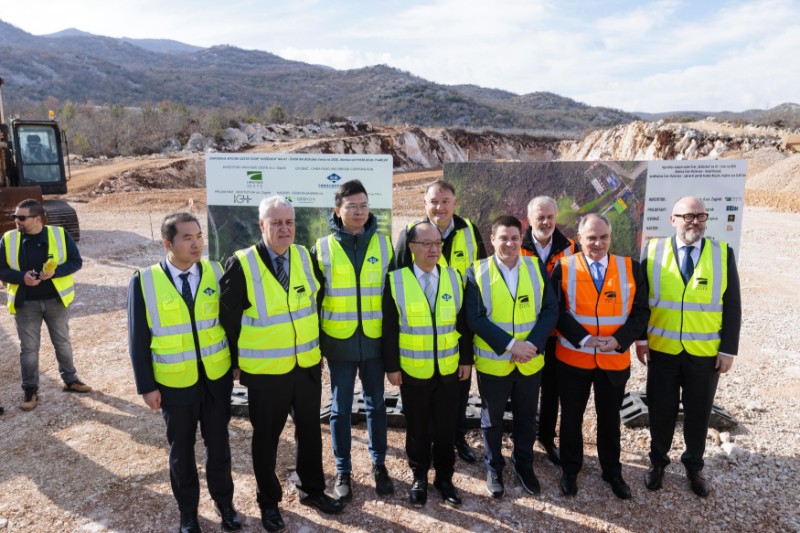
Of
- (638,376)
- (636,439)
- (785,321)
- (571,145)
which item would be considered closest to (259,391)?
(636,439)

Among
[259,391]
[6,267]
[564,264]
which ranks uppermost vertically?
[564,264]

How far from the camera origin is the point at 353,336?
12.3 ft

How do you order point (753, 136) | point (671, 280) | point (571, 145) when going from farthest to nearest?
1. point (571, 145)
2. point (753, 136)
3. point (671, 280)

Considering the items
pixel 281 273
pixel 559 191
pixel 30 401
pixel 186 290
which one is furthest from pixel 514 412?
pixel 30 401

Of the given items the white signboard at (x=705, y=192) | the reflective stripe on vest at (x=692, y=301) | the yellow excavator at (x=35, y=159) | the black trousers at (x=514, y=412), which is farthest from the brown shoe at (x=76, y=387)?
the yellow excavator at (x=35, y=159)

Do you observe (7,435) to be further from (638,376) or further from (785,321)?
(785,321)

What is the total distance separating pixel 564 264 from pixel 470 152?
42.7 metres

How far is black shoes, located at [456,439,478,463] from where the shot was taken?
439 centimetres

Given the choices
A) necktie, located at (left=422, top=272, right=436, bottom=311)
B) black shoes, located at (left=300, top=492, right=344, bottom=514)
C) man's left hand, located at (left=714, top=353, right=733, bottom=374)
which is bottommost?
black shoes, located at (left=300, top=492, right=344, bottom=514)

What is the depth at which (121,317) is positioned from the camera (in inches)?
340

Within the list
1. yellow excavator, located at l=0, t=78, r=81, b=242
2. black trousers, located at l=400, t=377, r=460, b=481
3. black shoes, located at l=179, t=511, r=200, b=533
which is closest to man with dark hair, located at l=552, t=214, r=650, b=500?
black trousers, located at l=400, t=377, r=460, b=481

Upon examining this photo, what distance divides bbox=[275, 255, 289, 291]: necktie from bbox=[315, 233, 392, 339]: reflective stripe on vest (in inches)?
13.8

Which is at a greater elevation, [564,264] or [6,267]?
[564,264]

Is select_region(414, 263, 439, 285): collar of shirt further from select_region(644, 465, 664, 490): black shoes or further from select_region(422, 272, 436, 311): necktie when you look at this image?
select_region(644, 465, 664, 490): black shoes
